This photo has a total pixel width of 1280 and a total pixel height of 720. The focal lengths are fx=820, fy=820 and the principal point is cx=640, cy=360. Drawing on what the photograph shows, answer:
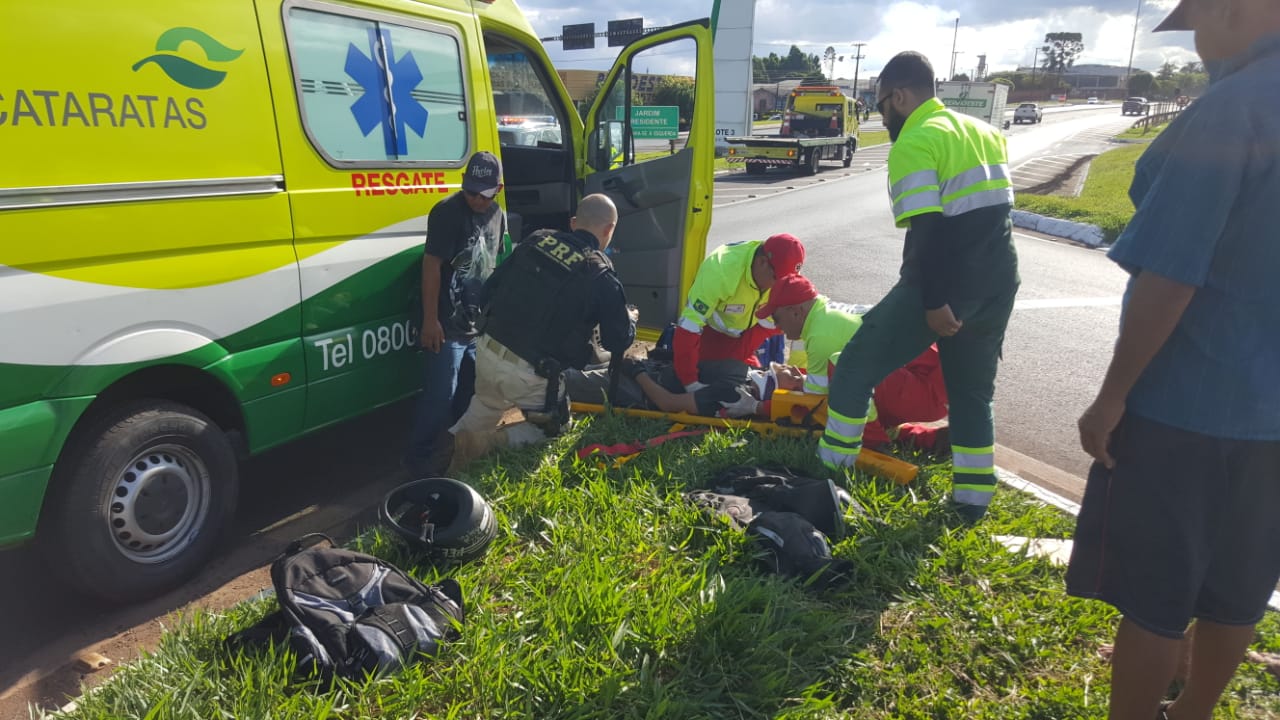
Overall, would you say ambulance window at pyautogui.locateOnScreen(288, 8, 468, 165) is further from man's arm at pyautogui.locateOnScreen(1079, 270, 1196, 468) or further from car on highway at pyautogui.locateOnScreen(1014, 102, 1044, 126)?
car on highway at pyautogui.locateOnScreen(1014, 102, 1044, 126)

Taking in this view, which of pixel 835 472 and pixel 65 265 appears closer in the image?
pixel 65 265

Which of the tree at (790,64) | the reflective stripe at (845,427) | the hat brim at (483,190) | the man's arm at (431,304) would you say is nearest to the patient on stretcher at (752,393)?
the reflective stripe at (845,427)

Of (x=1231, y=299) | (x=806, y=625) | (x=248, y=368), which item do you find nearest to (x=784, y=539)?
(x=806, y=625)

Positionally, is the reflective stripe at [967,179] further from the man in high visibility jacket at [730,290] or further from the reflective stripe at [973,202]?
the man in high visibility jacket at [730,290]

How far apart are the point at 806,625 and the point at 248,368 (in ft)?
7.47

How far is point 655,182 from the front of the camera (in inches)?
217

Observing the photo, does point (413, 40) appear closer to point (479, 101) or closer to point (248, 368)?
point (479, 101)

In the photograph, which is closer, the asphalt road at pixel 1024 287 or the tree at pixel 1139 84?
the asphalt road at pixel 1024 287

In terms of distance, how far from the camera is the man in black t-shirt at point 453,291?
393cm

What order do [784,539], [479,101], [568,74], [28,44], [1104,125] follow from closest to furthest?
[28,44], [784,539], [479,101], [568,74], [1104,125]

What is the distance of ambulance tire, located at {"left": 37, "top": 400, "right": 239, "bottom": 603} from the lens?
8.96 ft

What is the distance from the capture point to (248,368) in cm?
318

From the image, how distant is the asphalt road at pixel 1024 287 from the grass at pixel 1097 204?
1335 millimetres

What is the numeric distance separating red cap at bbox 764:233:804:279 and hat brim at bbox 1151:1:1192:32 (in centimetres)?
255
